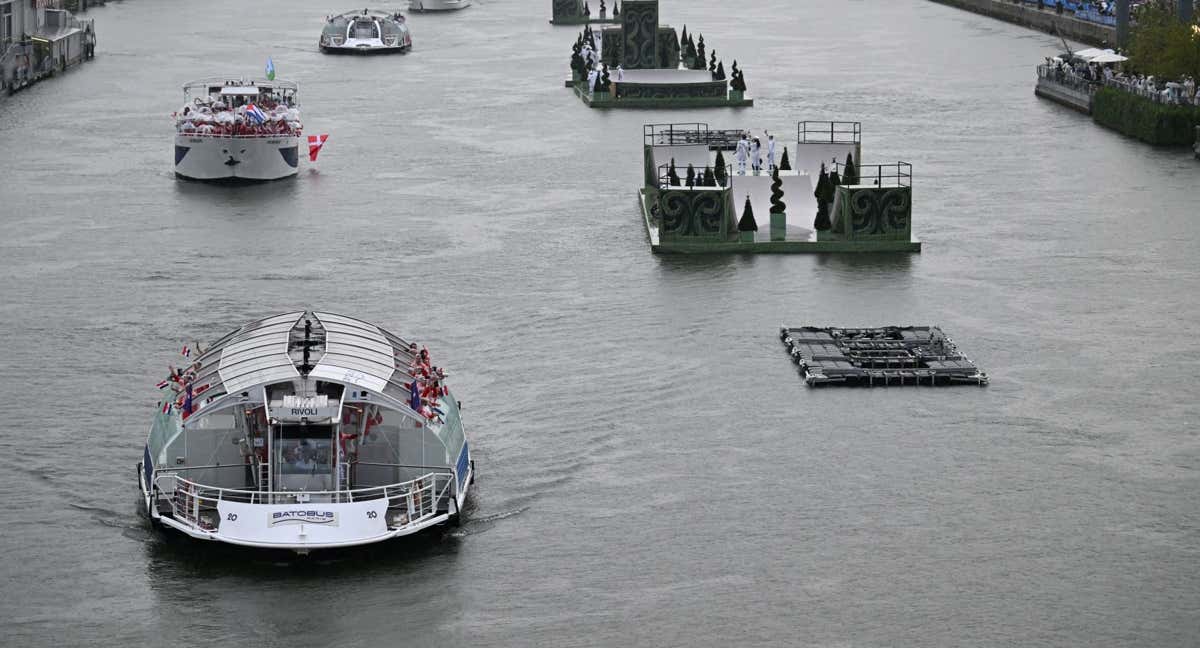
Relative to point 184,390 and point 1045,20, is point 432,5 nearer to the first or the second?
point 1045,20

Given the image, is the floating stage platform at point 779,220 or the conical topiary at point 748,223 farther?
the conical topiary at point 748,223

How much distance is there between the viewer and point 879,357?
165 ft

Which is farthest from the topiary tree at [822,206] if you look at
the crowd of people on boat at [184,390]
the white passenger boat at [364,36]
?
the white passenger boat at [364,36]

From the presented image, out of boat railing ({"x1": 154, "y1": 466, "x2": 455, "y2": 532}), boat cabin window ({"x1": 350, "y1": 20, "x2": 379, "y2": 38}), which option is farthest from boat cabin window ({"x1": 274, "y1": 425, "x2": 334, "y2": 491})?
boat cabin window ({"x1": 350, "y1": 20, "x2": 379, "y2": 38})

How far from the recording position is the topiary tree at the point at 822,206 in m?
65.0

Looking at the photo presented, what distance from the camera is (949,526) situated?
1558 inches

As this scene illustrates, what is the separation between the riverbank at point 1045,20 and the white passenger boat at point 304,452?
286 feet

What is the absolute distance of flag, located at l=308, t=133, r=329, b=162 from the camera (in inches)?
3339

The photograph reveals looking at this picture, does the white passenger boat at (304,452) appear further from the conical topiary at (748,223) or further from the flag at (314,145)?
the flag at (314,145)

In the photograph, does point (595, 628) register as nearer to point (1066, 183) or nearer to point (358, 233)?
point (358, 233)

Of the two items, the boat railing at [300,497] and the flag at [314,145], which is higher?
the flag at [314,145]

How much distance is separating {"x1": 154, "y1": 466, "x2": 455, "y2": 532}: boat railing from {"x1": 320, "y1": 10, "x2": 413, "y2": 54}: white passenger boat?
96.2m

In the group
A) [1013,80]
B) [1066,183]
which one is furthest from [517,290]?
[1013,80]

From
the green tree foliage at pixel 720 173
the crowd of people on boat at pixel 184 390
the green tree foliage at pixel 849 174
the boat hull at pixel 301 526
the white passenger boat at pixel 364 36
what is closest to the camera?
the boat hull at pixel 301 526
